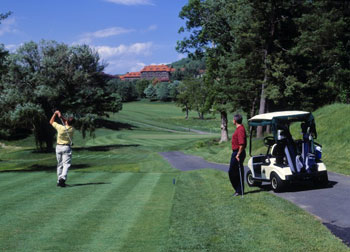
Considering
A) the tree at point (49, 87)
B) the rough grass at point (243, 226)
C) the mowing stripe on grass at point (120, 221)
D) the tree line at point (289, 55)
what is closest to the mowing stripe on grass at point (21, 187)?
the mowing stripe on grass at point (120, 221)

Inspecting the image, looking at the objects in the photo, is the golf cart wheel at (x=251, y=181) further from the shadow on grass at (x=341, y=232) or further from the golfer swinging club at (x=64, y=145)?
the golfer swinging club at (x=64, y=145)

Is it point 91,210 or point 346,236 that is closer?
point 346,236

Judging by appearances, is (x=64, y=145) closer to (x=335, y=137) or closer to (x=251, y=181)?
(x=251, y=181)

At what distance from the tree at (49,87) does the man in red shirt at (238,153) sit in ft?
108

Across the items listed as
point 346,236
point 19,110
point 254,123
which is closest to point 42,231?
point 346,236

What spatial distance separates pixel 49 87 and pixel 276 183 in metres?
33.6

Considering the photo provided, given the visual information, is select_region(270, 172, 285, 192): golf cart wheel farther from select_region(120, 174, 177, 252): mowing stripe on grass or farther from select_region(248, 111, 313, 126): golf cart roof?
select_region(120, 174, 177, 252): mowing stripe on grass

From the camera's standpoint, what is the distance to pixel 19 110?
39375mm

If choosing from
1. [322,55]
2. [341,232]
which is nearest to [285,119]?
[341,232]

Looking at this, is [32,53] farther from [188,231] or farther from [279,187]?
[188,231]

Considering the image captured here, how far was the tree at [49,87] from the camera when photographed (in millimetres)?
40625

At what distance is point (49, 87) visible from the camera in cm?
4128

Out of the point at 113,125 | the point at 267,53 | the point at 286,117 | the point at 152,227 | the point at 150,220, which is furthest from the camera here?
the point at 113,125

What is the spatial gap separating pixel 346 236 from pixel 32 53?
41.7 meters
